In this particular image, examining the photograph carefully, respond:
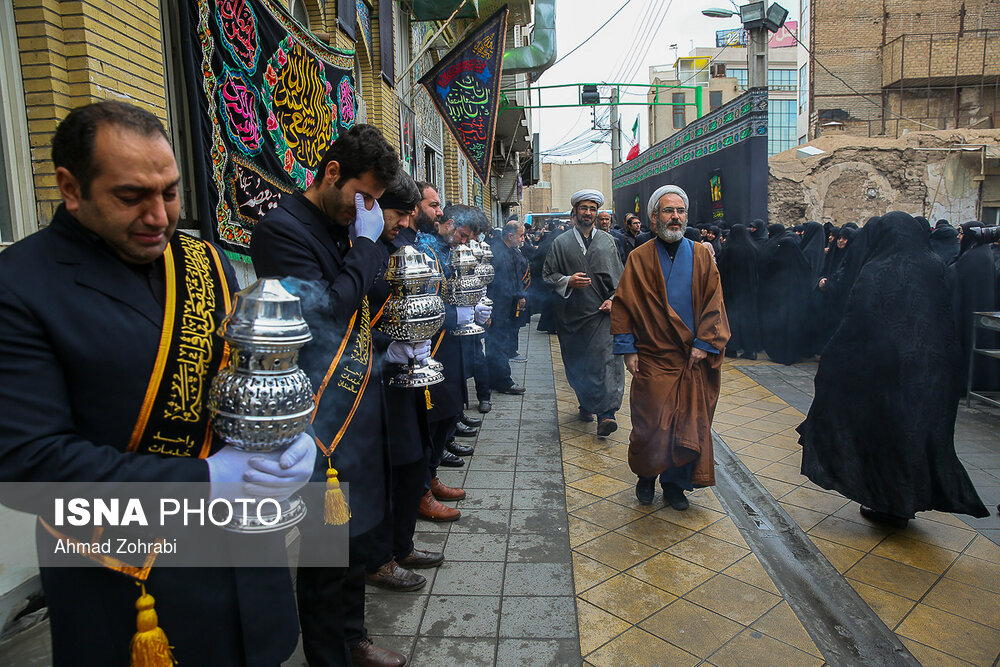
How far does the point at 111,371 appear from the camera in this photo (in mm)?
1288

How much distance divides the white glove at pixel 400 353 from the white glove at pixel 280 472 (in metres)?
1.15

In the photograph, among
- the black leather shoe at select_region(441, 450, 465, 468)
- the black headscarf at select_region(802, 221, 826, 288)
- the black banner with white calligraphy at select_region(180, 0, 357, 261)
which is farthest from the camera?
the black headscarf at select_region(802, 221, 826, 288)

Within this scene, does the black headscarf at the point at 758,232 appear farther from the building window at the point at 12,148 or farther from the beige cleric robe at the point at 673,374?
the building window at the point at 12,148

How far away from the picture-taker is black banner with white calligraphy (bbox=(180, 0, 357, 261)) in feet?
11.8

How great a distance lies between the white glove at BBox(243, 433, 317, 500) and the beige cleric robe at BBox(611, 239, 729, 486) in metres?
2.84

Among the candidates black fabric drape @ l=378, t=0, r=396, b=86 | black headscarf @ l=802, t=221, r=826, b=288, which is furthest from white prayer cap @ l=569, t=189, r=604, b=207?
black headscarf @ l=802, t=221, r=826, b=288

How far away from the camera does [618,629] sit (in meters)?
2.76

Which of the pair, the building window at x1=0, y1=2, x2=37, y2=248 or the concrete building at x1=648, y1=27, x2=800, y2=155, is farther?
the concrete building at x1=648, y1=27, x2=800, y2=155

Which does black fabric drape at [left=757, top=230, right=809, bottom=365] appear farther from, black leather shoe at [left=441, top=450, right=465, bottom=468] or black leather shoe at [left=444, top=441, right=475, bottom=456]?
black leather shoe at [left=441, top=450, right=465, bottom=468]

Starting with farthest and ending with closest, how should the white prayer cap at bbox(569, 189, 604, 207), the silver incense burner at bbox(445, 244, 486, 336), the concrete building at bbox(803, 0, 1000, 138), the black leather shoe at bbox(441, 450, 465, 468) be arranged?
1. the concrete building at bbox(803, 0, 1000, 138)
2. the white prayer cap at bbox(569, 189, 604, 207)
3. the black leather shoe at bbox(441, 450, 465, 468)
4. the silver incense burner at bbox(445, 244, 486, 336)

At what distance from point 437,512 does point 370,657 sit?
140cm

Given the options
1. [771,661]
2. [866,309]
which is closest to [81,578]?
[771,661]

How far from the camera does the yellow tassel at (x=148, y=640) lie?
1.34m

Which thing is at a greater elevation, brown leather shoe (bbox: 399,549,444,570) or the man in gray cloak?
the man in gray cloak
